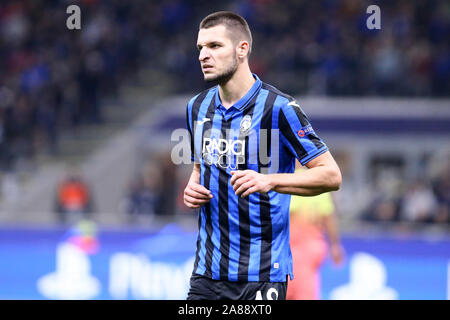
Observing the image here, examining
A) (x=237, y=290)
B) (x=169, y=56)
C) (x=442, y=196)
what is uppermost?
(x=169, y=56)

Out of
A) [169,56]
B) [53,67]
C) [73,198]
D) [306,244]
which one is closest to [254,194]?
[306,244]

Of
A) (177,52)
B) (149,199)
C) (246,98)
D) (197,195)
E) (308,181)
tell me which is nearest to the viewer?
(308,181)

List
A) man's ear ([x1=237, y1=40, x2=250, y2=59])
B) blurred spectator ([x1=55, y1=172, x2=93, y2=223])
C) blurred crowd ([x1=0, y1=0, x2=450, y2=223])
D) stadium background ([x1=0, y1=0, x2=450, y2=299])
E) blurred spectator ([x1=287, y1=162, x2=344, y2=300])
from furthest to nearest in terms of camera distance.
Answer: blurred crowd ([x1=0, y1=0, x2=450, y2=223])
blurred spectator ([x1=55, y1=172, x2=93, y2=223])
stadium background ([x1=0, y1=0, x2=450, y2=299])
blurred spectator ([x1=287, y1=162, x2=344, y2=300])
man's ear ([x1=237, y1=40, x2=250, y2=59])

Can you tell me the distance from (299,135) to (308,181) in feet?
0.78

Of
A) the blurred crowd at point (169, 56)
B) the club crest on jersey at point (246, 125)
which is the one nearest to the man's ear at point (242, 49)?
the club crest on jersey at point (246, 125)

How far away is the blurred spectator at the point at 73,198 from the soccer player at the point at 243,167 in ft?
25.1

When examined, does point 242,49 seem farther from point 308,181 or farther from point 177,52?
point 177,52

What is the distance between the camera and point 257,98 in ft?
13.8

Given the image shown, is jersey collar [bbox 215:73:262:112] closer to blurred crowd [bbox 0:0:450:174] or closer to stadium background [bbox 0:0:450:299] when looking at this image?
stadium background [bbox 0:0:450:299]

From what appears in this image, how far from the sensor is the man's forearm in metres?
3.94

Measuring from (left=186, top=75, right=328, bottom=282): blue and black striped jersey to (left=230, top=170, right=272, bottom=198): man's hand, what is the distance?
A: 261mm

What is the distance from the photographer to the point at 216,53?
411 cm

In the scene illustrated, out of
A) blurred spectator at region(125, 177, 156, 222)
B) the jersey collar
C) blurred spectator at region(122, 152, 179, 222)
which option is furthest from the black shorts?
blurred spectator at region(125, 177, 156, 222)
